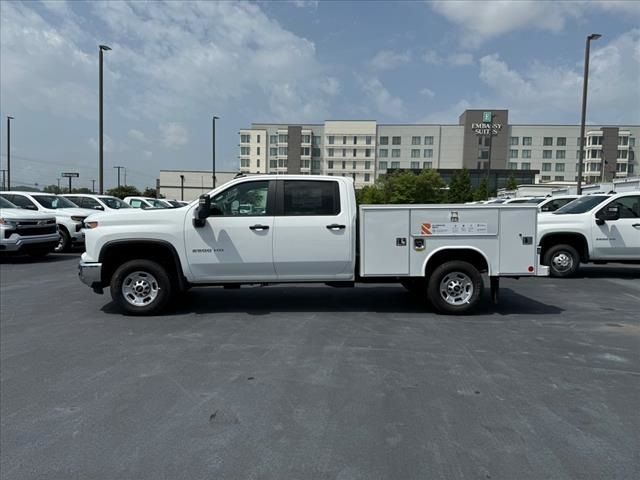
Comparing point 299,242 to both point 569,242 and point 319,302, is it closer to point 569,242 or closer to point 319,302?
point 319,302

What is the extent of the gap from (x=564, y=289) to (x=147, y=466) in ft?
28.2

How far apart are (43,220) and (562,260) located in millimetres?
13015

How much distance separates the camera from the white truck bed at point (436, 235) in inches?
273

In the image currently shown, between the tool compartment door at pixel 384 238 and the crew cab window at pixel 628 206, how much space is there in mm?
6232

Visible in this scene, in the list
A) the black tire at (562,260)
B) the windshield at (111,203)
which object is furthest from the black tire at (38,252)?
the black tire at (562,260)

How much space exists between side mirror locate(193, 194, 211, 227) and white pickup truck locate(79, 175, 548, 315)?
0.03 meters

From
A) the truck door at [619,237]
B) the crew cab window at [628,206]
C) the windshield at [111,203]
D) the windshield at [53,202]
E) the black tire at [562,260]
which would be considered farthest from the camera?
the windshield at [111,203]

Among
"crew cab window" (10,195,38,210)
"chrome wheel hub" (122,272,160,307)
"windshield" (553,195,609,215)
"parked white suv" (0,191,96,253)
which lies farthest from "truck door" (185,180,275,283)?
"crew cab window" (10,195,38,210)

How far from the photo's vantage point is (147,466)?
3.10m

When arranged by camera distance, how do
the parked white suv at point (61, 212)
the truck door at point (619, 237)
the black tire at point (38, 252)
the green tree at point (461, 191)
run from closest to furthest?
the truck door at point (619, 237) → the black tire at point (38, 252) → the parked white suv at point (61, 212) → the green tree at point (461, 191)

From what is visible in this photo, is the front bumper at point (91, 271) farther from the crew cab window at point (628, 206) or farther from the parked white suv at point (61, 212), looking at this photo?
the crew cab window at point (628, 206)

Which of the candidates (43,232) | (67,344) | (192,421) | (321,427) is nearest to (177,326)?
(67,344)

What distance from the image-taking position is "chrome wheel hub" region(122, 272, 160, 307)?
7020 mm

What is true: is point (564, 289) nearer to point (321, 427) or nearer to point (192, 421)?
point (321, 427)
